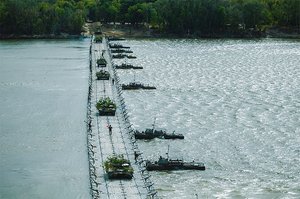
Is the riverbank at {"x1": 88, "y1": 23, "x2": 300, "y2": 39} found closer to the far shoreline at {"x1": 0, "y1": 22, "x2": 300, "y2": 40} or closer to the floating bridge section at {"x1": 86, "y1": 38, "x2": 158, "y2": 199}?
the far shoreline at {"x1": 0, "y1": 22, "x2": 300, "y2": 40}

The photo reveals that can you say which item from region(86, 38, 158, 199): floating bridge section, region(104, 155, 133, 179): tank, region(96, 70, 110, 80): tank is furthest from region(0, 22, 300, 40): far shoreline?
region(104, 155, 133, 179): tank

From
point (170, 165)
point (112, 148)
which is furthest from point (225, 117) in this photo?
point (170, 165)

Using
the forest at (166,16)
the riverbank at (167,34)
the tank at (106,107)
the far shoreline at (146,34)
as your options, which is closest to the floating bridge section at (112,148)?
the tank at (106,107)

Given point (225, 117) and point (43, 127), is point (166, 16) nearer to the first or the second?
point (225, 117)

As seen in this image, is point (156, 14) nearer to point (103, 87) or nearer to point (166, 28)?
point (166, 28)

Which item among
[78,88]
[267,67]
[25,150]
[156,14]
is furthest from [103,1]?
[25,150]

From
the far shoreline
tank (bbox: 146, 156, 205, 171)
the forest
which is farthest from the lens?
the far shoreline

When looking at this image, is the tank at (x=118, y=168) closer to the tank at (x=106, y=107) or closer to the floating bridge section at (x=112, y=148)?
the floating bridge section at (x=112, y=148)
